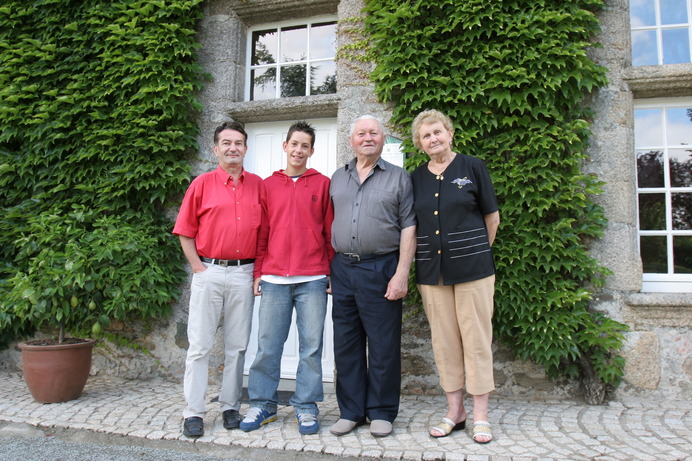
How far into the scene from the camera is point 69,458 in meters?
2.72

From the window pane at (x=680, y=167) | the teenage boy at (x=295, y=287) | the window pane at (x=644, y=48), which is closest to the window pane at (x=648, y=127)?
the window pane at (x=680, y=167)

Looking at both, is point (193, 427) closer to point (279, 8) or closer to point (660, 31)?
point (279, 8)

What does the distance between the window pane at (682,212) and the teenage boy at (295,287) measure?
9.42 ft

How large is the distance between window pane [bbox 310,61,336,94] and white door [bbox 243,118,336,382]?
0.33 metres

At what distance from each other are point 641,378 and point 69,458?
3844mm

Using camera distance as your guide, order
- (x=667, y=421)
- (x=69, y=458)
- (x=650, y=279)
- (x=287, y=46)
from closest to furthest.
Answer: (x=69, y=458)
(x=667, y=421)
(x=650, y=279)
(x=287, y=46)

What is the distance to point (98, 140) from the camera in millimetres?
4418

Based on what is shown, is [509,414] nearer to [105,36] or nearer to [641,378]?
[641,378]

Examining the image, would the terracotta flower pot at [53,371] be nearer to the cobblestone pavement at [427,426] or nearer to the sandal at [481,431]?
the cobblestone pavement at [427,426]

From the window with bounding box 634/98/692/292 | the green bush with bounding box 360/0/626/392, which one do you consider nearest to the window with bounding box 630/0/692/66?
the window with bounding box 634/98/692/292

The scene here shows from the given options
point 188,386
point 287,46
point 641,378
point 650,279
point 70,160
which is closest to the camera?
point 188,386

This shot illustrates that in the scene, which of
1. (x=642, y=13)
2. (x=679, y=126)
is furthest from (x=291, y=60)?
(x=679, y=126)

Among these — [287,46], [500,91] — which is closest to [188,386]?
[500,91]

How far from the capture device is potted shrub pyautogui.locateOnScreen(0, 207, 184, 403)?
12.0ft
